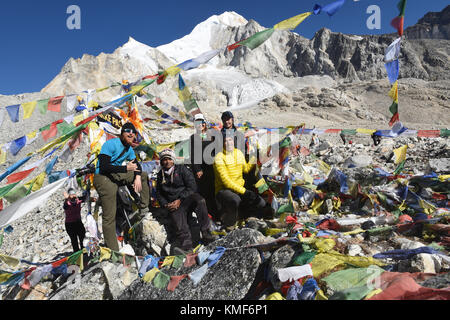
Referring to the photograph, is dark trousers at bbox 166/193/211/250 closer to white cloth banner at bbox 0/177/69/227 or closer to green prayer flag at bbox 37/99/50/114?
white cloth banner at bbox 0/177/69/227

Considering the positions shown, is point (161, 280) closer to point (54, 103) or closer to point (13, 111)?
point (54, 103)

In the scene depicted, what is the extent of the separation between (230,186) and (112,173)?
5.31ft

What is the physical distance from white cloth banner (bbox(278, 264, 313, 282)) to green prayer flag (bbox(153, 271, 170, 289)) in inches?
52.1

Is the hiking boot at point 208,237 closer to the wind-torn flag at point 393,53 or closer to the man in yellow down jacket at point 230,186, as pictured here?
the man in yellow down jacket at point 230,186

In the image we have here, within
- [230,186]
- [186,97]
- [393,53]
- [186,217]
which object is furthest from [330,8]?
[186,217]

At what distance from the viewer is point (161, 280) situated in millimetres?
2887

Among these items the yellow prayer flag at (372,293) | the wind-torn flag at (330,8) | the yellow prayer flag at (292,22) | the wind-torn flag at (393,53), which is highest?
the wind-torn flag at (330,8)

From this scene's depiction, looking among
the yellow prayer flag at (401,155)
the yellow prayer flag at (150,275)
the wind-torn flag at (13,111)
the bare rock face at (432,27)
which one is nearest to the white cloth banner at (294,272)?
the yellow prayer flag at (150,275)

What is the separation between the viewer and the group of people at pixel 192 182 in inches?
136

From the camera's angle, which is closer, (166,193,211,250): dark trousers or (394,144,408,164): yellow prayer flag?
(166,193,211,250): dark trousers

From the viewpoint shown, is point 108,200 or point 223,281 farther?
point 108,200

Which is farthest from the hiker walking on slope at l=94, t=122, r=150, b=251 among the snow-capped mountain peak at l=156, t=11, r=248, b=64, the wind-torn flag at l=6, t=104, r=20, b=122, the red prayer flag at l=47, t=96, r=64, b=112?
the snow-capped mountain peak at l=156, t=11, r=248, b=64

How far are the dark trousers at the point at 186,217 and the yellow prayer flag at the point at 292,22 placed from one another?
8.15ft

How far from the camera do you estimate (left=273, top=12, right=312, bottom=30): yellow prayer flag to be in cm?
326
